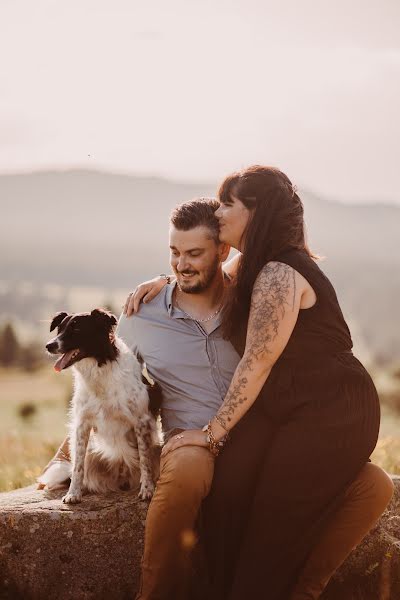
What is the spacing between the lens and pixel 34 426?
1038 inches

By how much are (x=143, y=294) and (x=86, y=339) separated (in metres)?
0.54

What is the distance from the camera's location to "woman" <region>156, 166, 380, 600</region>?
4113mm

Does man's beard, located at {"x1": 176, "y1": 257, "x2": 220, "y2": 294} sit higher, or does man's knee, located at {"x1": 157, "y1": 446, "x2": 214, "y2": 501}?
man's beard, located at {"x1": 176, "y1": 257, "x2": 220, "y2": 294}

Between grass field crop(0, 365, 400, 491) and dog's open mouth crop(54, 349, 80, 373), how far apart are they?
0.65 meters

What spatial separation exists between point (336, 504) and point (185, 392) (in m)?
1.31

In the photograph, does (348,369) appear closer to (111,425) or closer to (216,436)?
(216,436)

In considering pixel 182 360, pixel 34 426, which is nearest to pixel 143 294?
pixel 182 360

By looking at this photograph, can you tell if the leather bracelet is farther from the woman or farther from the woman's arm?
the woman's arm

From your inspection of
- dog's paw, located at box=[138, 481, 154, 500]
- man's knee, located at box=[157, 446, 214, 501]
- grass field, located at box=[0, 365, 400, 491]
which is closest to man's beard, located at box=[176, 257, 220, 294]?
man's knee, located at box=[157, 446, 214, 501]

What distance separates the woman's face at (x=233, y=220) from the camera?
4.58 meters

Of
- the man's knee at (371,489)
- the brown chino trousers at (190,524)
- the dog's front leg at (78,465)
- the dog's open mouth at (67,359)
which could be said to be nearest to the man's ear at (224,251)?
the dog's open mouth at (67,359)

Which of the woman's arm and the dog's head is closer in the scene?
the woman's arm

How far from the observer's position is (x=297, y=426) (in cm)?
417

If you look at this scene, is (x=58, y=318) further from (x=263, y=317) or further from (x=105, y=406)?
(x=263, y=317)
